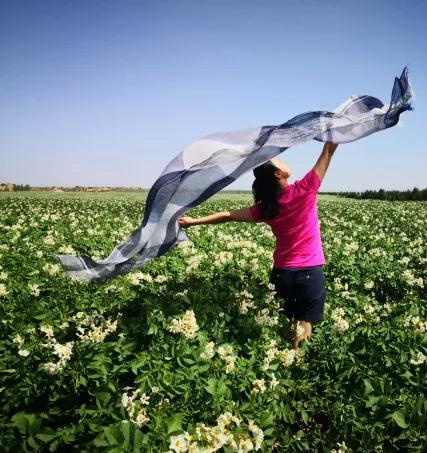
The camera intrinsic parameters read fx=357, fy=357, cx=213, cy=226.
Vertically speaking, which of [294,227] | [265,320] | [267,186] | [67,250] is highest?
[267,186]

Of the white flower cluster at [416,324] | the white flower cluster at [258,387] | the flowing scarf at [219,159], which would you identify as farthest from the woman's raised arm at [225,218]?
the white flower cluster at [416,324]

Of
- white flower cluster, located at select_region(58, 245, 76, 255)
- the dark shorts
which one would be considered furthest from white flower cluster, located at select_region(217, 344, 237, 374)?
white flower cluster, located at select_region(58, 245, 76, 255)

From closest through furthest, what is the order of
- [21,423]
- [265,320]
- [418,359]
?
[21,423] → [418,359] → [265,320]

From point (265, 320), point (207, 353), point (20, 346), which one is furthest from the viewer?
point (265, 320)

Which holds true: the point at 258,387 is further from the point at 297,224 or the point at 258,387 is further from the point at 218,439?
the point at 297,224

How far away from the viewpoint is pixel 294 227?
3865 mm

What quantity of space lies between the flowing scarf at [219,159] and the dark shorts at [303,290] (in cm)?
127

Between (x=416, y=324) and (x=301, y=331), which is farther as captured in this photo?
(x=416, y=324)

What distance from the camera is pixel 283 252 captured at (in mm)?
4059

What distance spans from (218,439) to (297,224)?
227 cm

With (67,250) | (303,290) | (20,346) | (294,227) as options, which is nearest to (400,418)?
(303,290)

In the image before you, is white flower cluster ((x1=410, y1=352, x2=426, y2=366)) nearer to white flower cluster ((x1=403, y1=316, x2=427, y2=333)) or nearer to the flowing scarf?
white flower cluster ((x1=403, y1=316, x2=427, y2=333))

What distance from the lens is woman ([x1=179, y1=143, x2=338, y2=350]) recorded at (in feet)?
12.0

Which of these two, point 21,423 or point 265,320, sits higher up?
point 265,320
